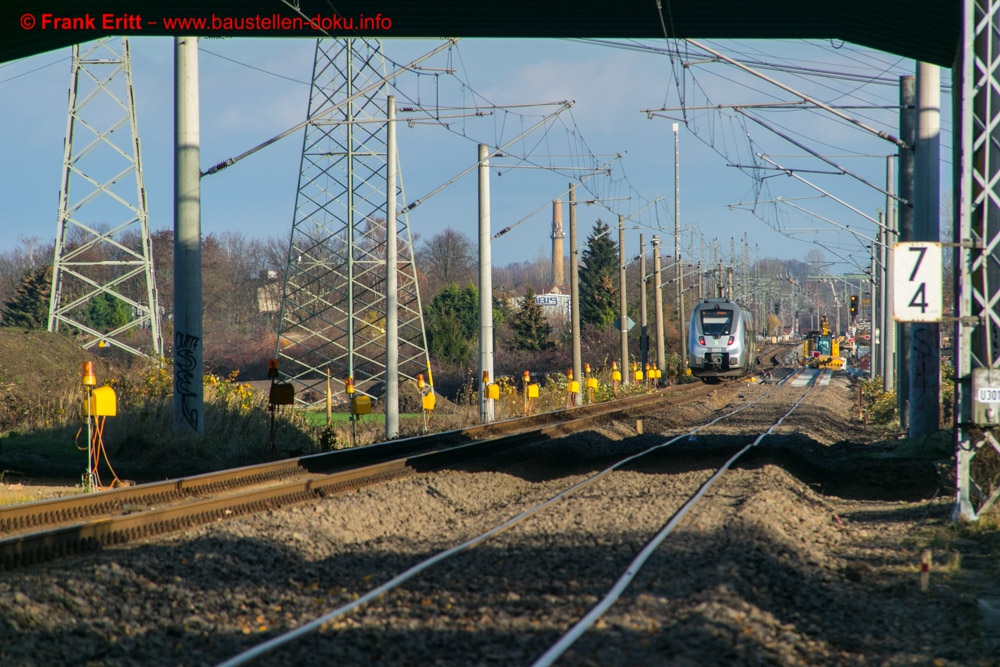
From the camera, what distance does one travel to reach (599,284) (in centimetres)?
8081

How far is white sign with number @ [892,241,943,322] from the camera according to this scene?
10750 mm

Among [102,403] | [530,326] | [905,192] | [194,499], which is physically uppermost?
[905,192]

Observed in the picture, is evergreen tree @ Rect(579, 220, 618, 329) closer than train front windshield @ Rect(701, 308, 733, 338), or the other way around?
train front windshield @ Rect(701, 308, 733, 338)

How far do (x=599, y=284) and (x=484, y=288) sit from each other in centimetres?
5399

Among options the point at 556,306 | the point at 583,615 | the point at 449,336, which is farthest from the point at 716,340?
the point at 556,306

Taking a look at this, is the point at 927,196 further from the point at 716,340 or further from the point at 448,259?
the point at 448,259

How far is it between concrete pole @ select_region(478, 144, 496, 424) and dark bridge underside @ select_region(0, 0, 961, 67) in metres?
9.09

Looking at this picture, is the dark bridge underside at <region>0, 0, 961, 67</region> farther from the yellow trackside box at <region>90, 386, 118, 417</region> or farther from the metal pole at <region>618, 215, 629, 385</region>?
the metal pole at <region>618, 215, 629, 385</region>

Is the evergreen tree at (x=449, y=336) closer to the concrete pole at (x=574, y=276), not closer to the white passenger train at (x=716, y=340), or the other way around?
the white passenger train at (x=716, y=340)

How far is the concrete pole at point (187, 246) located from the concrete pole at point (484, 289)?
384 inches

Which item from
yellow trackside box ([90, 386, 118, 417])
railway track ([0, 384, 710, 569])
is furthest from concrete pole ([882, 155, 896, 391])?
yellow trackside box ([90, 386, 118, 417])

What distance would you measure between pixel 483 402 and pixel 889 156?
15844 millimetres

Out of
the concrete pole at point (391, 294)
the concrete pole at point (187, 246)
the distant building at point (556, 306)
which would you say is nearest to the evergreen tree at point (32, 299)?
the concrete pole at point (391, 294)

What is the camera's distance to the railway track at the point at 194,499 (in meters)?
8.80
